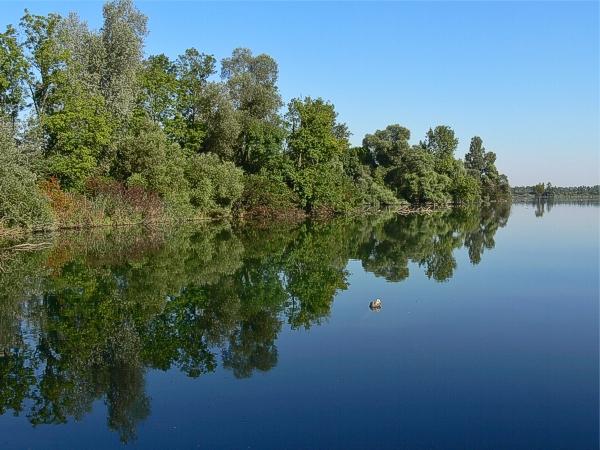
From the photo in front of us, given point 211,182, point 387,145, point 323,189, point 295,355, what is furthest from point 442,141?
point 295,355

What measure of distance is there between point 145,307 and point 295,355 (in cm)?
558

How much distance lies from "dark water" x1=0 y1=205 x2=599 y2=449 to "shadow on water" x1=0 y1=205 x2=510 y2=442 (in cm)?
6

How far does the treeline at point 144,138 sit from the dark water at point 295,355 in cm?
1600

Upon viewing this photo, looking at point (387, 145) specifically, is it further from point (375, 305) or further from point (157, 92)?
point (375, 305)

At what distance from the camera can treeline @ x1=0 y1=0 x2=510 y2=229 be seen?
117ft

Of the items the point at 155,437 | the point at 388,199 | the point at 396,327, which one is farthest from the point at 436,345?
the point at 388,199

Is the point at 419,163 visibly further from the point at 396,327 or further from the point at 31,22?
the point at 396,327

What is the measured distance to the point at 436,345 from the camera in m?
11.3

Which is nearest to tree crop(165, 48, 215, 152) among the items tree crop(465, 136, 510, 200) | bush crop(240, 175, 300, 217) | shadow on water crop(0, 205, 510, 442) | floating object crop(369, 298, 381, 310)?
bush crop(240, 175, 300, 217)

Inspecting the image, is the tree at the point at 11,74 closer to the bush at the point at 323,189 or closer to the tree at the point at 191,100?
the tree at the point at 191,100

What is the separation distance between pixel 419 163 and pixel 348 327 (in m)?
68.8

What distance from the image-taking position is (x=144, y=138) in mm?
42344

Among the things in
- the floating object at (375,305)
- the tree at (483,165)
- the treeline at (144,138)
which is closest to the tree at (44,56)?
the treeline at (144,138)

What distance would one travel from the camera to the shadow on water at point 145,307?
29.8 feet
